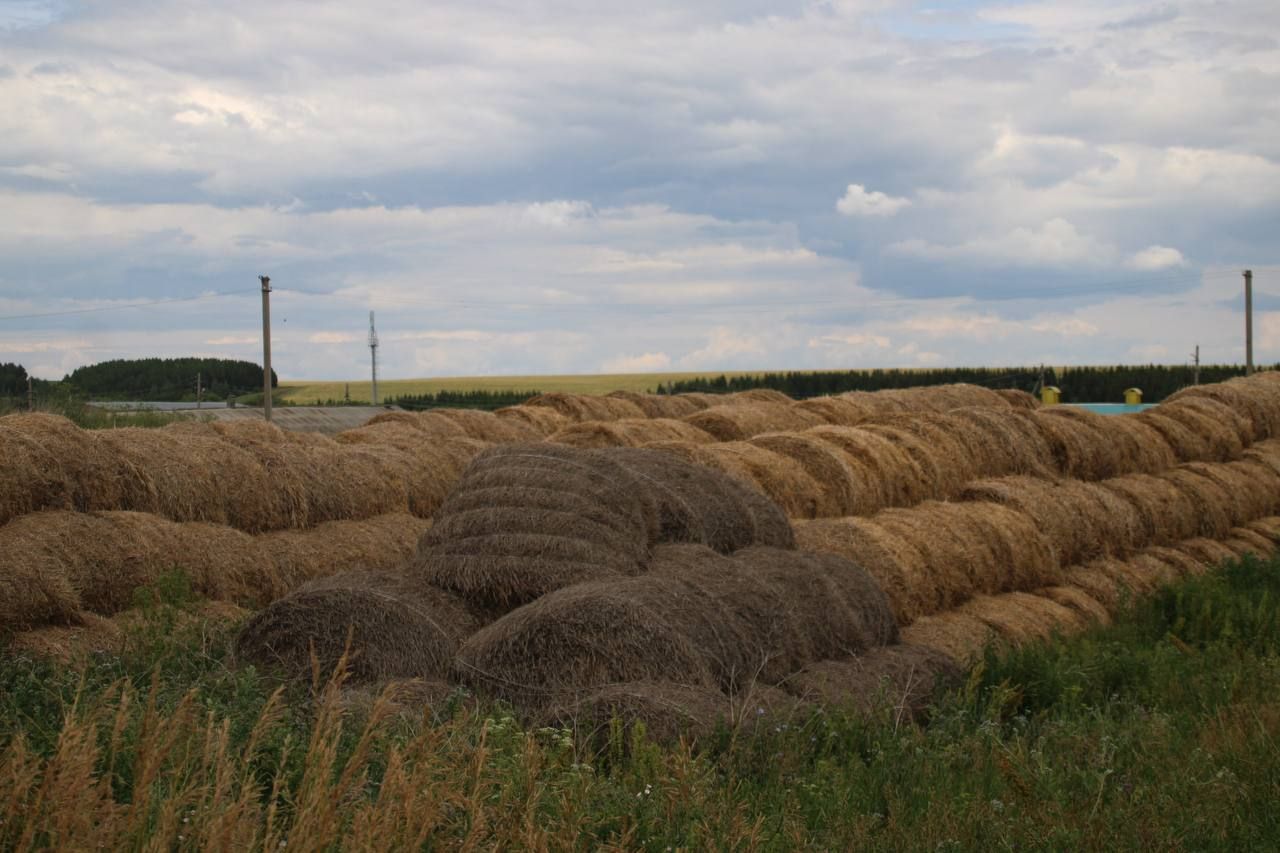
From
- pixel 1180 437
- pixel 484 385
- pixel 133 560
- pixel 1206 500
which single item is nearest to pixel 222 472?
pixel 133 560

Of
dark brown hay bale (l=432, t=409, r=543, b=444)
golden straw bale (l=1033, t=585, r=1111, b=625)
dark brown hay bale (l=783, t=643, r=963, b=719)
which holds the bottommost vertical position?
golden straw bale (l=1033, t=585, r=1111, b=625)

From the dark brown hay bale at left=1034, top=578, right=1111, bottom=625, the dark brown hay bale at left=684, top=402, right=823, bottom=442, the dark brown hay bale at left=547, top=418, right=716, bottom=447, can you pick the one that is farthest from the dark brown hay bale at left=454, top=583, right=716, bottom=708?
the dark brown hay bale at left=684, top=402, right=823, bottom=442

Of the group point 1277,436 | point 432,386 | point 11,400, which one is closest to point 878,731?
point 1277,436

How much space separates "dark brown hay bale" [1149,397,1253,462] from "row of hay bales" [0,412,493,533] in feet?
38.7

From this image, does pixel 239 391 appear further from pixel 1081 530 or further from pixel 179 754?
pixel 179 754

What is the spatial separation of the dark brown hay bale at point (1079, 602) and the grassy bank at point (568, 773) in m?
4.66

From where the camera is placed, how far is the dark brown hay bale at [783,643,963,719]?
8.25m

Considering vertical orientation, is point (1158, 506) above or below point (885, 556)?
below

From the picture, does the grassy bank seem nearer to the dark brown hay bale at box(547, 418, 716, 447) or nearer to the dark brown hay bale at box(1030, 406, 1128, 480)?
the dark brown hay bale at box(547, 418, 716, 447)

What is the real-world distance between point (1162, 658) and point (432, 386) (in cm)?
7314

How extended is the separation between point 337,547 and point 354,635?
5988 mm

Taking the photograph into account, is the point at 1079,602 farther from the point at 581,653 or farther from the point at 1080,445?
the point at 581,653

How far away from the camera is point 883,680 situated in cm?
840

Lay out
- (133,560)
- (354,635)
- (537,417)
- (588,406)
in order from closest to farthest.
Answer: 1. (354,635)
2. (133,560)
3. (537,417)
4. (588,406)
